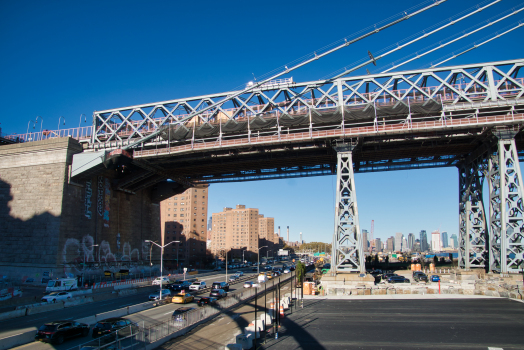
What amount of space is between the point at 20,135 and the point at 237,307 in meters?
54.7

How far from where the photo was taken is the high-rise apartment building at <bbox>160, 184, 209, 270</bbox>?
13662cm

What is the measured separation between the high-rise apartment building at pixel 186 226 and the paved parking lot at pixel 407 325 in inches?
4346

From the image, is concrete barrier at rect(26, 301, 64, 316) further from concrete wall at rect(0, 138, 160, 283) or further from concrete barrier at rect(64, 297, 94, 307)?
concrete wall at rect(0, 138, 160, 283)

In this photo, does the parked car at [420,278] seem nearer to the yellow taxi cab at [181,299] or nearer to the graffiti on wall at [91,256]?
the yellow taxi cab at [181,299]

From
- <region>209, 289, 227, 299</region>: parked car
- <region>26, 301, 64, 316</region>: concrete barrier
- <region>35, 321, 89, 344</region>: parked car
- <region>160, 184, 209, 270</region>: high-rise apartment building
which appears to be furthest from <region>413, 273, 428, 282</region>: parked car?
<region>160, 184, 209, 270</region>: high-rise apartment building

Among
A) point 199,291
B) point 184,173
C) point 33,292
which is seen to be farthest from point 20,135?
point 199,291

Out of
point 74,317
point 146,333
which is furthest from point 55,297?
point 146,333

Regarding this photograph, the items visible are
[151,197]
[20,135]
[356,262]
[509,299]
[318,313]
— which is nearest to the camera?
[318,313]

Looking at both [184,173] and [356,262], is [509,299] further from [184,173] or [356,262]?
[184,173]

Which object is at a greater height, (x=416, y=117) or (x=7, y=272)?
(x=416, y=117)

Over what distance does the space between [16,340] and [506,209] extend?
4562 cm

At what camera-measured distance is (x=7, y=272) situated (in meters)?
49.7

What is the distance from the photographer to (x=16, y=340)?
63.1 ft

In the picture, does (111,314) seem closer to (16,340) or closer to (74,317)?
(74,317)
